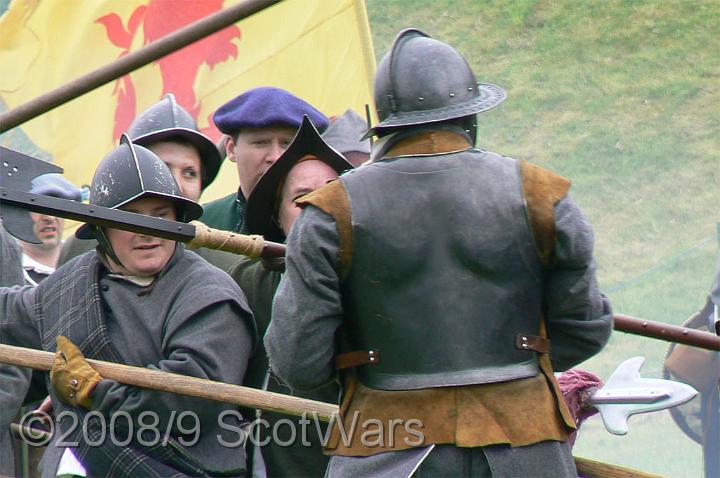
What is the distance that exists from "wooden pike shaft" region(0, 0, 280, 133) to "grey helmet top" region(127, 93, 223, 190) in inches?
8.2

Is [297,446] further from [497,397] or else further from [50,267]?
[50,267]

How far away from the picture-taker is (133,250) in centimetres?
464

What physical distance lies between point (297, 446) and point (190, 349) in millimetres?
537

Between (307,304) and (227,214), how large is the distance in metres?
2.10

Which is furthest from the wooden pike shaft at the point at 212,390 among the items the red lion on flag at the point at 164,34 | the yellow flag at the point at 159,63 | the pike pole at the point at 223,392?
the red lion on flag at the point at 164,34

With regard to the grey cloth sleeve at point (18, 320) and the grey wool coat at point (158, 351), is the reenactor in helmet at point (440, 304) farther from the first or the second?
the grey cloth sleeve at point (18, 320)

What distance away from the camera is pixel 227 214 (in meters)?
5.91

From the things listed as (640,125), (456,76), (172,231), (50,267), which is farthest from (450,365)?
(640,125)

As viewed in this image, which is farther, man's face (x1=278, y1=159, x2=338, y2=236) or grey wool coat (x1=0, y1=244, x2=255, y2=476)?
man's face (x1=278, y1=159, x2=338, y2=236)

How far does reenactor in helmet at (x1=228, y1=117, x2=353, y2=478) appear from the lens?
15.6ft

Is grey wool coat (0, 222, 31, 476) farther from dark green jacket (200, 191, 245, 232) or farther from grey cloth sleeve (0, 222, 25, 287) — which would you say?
dark green jacket (200, 191, 245, 232)

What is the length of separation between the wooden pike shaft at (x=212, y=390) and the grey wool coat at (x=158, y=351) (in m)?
0.04

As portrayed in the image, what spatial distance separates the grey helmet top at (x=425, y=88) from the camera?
4020 millimetres

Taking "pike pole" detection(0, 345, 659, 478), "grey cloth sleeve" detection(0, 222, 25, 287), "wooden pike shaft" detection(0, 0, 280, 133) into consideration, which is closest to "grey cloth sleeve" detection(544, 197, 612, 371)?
Result: "pike pole" detection(0, 345, 659, 478)
